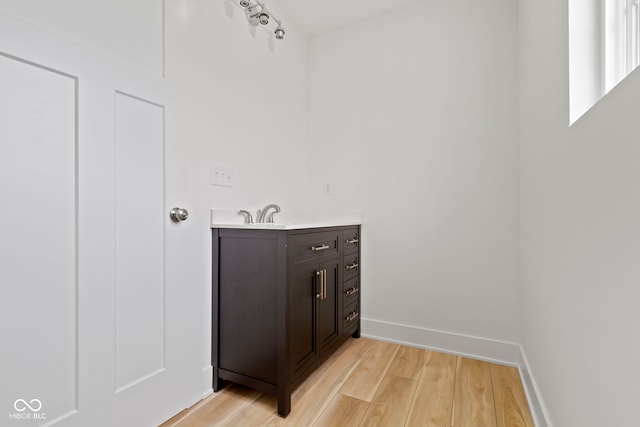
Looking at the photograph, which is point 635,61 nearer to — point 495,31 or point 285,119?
point 495,31

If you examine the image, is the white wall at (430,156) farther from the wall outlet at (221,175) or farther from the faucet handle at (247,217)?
the wall outlet at (221,175)

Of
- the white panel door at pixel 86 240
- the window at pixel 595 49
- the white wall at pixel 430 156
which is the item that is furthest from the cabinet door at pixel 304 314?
the window at pixel 595 49

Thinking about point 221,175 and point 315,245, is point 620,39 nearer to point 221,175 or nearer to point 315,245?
point 315,245

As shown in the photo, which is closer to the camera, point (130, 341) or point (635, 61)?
point (635, 61)

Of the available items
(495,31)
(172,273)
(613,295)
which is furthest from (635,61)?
(172,273)

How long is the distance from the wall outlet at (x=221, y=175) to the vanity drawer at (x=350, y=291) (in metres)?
0.99

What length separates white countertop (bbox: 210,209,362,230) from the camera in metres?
1.41

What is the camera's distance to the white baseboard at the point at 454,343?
175 cm

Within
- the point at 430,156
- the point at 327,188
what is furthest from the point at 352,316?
the point at 430,156

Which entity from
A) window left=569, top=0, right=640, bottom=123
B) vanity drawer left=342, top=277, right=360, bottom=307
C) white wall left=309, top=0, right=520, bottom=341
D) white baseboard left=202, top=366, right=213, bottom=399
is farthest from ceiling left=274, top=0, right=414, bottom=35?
→ white baseboard left=202, top=366, right=213, bottom=399

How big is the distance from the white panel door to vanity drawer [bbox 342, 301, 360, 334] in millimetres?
990

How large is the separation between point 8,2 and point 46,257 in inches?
30.5

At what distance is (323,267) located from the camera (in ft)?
5.54

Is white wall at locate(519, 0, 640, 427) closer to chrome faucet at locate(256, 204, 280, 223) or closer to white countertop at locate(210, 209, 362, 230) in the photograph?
white countertop at locate(210, 209, 362, 230)
